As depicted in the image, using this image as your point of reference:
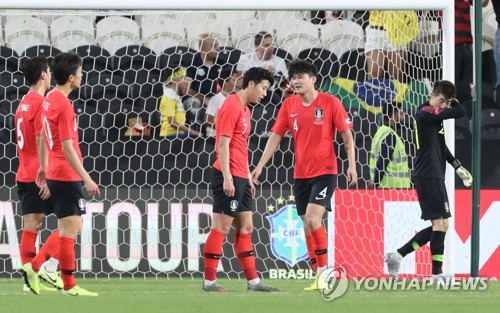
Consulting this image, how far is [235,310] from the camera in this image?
666 cm

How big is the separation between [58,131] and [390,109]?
386 cm

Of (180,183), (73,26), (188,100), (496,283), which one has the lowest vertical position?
(496,283)

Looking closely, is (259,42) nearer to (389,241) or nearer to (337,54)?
(337,54)

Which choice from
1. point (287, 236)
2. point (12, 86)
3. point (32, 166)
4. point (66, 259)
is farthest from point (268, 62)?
point (66, 259)

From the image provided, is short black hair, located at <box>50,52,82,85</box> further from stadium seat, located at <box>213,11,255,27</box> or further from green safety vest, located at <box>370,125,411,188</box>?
stadium seat, located at <box>213,11,255,27</box>

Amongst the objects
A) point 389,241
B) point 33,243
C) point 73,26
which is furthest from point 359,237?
point 73,26

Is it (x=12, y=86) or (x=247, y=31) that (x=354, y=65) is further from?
(x=12, y=86)

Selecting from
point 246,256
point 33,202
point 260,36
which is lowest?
point 246,256

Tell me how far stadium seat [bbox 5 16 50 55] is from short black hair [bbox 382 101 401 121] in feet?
11.6

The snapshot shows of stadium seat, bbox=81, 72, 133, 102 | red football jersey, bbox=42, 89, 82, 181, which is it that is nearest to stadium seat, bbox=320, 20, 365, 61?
stadium seat, bbox=81, 72, 133, 102

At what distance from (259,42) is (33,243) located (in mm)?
3539

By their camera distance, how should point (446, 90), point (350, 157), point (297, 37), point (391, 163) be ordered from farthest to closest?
point (297, 37)
point (391, 163)
point (446, 90)
point (350, 157)

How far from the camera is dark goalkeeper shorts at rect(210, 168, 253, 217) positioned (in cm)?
860

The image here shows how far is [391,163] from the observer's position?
422 inches
